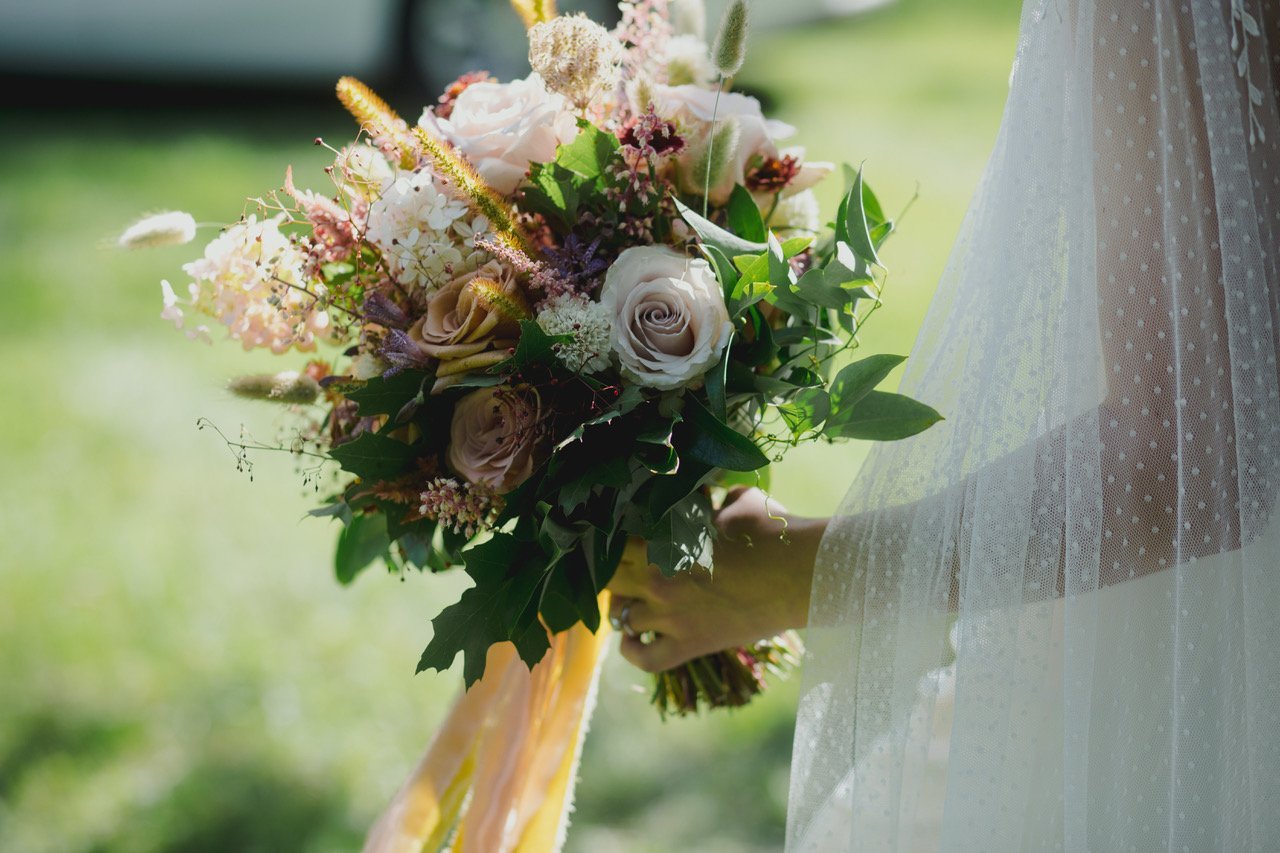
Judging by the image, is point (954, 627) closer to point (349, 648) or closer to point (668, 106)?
point (668, 106)

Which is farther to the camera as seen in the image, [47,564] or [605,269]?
[47,564]

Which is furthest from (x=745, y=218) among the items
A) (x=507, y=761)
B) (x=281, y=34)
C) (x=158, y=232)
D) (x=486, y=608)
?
(x=281, y=34)

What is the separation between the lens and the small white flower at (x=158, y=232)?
62.3 inches

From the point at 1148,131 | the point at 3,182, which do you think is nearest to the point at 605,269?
the point at 1148,131

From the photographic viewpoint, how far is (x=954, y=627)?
1.37 m

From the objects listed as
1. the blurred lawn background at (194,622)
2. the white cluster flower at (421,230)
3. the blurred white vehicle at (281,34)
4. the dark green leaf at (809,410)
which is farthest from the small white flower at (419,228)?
the blurred white vehicle at (281,34)

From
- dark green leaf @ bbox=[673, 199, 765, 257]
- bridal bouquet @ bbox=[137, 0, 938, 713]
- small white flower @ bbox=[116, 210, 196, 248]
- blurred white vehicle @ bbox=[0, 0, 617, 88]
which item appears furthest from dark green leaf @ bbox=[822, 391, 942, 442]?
blurred white vehicle @ bbox=[0, 0, 617, 88]

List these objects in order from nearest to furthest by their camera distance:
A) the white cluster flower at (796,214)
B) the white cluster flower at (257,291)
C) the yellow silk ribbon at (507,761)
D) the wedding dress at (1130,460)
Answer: the wedding dress at (1130,460)
the white cluster flower at (257,291)
the white cluster flower at (796,214)
the yellow silk ribbon at (507,761)

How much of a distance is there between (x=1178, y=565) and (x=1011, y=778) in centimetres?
28

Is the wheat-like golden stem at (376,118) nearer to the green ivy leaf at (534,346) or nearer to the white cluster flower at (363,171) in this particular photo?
the white cluster flower at (363,171)

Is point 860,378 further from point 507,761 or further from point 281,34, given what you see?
point 281,34

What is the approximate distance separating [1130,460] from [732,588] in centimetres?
55

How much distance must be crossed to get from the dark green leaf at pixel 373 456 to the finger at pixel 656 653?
1.62 feet

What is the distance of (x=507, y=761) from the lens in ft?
6.05
